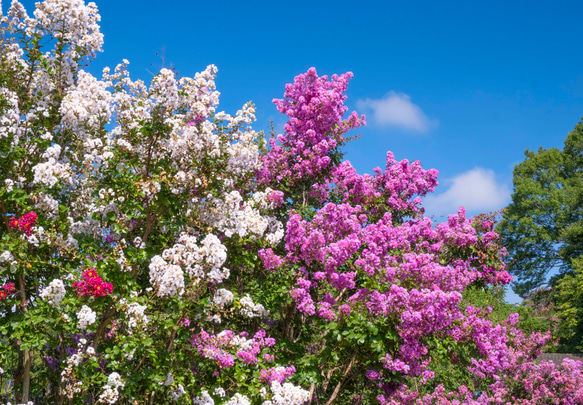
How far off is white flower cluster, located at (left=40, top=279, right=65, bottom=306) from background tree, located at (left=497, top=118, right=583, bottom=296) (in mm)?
29067

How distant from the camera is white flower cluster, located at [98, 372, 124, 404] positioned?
466 cm

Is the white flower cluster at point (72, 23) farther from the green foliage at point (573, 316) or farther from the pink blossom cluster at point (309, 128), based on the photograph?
the green foliage at point (573, 316)

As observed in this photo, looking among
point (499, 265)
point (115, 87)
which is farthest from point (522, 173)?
point (115, 87)

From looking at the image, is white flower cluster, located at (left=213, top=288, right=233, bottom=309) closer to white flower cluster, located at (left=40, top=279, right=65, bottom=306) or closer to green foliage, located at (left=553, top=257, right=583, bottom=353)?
white flower cluster, located at (left=40, top=279, right=65, bottom=306)

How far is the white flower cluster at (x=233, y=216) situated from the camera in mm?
5969

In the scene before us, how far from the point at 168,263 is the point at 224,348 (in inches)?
58.2

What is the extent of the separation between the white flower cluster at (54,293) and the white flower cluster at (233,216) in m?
1.79

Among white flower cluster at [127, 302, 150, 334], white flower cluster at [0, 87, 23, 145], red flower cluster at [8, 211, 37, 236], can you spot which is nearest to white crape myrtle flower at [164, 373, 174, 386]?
white flower cluster at [127, 302, 150, 334]

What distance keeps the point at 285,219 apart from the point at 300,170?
2.95ft

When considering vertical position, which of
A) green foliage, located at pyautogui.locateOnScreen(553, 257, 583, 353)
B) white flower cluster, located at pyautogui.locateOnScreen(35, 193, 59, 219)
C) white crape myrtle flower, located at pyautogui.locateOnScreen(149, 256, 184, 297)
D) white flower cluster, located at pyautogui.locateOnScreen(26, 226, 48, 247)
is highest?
green foliage, located at pyautogui.locateOnScreen(553, 257, 583, 353)

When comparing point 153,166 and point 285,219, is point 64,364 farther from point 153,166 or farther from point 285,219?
point 285,219

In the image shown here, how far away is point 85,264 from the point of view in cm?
520

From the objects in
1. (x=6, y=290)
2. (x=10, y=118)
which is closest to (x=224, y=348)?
(x=6, y=290)

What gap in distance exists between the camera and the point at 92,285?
15.6 ft
